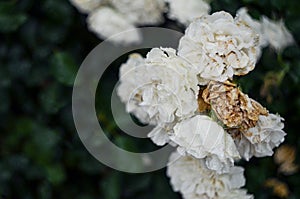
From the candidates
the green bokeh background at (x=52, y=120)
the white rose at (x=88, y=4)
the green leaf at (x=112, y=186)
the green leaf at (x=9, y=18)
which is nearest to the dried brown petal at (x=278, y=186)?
the green bokeh background at (x=52, y=120)

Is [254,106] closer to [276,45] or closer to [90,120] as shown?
[276,45]

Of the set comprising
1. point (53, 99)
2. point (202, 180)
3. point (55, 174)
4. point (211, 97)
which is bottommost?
point (55, 174)

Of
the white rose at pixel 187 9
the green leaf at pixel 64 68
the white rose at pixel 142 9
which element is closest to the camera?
the white rose at pixel 187 9

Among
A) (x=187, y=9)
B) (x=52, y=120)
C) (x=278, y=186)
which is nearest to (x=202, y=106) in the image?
(x=187, y=9)

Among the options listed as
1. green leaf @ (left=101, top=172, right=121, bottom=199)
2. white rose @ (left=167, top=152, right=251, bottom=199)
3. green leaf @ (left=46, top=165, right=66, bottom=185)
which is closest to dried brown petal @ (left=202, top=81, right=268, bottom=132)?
white rose @ (left=167, top=152, right=251, bottom=199)

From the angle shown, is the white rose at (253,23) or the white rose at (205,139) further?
the white rose at (253,23)

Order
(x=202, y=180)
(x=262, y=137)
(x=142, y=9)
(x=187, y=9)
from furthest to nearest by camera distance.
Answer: (x=142, y=9)
(x=187, y=9)
(x=202, y=180)
(x=262, y=137)

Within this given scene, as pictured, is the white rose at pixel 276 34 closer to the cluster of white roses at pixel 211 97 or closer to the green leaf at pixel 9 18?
the cluster of white roses at pixel 211 97

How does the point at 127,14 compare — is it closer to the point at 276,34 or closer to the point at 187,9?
the point at 187,9
